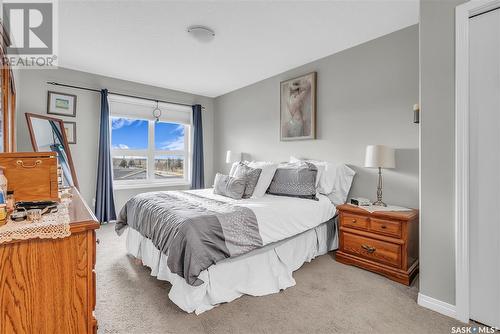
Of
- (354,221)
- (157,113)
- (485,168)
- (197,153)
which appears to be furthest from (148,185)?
(485,168)

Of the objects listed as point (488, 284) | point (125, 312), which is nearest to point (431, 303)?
point (488, 284)

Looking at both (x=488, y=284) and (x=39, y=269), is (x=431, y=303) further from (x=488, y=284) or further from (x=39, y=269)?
(x=39, y=269)

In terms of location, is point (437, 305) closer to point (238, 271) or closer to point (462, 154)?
point (462, 154)

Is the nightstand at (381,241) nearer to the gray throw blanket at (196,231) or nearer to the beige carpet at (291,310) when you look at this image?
the beige carpet at (291,310)

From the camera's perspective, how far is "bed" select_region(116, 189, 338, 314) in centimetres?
188

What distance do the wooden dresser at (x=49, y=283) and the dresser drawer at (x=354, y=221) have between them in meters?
2.31

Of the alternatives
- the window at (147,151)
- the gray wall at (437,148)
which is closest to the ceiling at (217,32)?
the gray wall at (437,148)

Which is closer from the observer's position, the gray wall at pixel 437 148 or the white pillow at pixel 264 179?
the gray wall at pixel 437 148

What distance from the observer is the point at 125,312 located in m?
1.88

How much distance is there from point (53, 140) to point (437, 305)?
476 centimetres

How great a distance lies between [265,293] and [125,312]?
107 cm

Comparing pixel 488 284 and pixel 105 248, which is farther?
pixel 105 248

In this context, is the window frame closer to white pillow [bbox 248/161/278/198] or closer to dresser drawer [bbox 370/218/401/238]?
white pillow [bbox 248/161/278/198]

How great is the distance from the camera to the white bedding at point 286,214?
2.32 m
